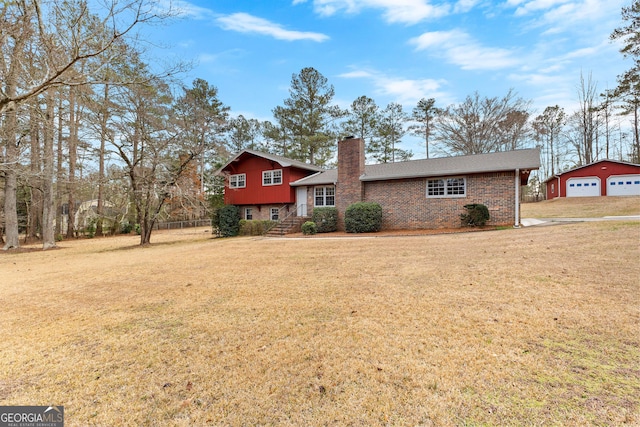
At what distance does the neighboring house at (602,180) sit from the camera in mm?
23800

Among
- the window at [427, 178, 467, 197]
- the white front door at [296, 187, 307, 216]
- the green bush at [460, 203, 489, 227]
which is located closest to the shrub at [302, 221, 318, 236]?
the white front door at [296, 187, 307, 216]

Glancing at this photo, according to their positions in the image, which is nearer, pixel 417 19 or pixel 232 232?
pixel 417 19

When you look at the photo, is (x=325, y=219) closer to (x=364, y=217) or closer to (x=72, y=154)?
(x=364, y=217)

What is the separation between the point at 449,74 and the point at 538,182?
25.4m

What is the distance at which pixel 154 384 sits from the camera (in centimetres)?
262

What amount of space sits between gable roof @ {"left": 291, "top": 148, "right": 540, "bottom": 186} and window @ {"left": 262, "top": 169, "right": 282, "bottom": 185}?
2.76 m

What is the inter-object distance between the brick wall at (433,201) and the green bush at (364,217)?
91 cm

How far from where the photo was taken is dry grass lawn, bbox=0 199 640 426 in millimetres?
2201

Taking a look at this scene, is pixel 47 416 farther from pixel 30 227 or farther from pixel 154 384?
pixel 30 227

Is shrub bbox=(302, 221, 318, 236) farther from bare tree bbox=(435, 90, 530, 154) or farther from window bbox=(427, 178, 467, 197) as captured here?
bare tree bbox=(435, 90, 530, 154)

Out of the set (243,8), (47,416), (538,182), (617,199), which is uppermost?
(243,8)

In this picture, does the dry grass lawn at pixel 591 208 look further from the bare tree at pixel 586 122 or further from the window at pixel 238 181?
the window at pixel 238 181

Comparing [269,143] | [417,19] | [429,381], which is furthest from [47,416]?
[269,143]

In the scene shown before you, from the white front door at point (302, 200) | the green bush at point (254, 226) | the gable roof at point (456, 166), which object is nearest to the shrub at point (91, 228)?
the green bush at point (254, 226)
